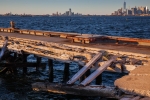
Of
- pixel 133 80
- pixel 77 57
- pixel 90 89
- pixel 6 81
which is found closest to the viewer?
pixel 133 80

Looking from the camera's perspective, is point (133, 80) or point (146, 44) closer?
point (133, 80)

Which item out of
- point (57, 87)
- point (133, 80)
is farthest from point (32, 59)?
point (133, 80)

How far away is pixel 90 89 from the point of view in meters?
11.0

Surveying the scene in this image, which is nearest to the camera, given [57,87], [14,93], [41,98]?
[57,87]

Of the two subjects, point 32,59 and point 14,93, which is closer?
point 14,93

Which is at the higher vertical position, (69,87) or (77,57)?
(77,57)

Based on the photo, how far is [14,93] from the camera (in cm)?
1642

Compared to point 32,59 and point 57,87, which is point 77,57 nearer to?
point 57,87

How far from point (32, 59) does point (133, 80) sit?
64.5ft

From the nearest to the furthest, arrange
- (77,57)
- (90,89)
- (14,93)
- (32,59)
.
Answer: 1. (90,89)
2. (77,57)
3. (14,93)
4. (32,59)

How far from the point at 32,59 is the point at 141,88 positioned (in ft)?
66.9

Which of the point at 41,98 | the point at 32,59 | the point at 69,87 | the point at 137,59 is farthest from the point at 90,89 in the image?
the point at 32,59

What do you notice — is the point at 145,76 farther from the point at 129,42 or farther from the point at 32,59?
the point at 32,59

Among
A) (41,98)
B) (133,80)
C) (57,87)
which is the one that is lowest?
(41,98)
